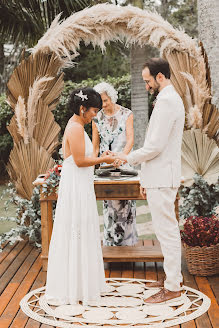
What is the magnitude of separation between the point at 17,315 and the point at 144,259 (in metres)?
1.59

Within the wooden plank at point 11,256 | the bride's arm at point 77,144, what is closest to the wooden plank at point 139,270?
the wooden plank at point 11,256

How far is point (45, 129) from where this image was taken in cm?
688

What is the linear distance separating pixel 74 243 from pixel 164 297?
86 cm

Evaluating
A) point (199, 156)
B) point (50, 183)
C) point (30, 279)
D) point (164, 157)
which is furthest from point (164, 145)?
point (199, 156)

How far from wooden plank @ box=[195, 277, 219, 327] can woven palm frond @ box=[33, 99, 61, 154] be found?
2572mm

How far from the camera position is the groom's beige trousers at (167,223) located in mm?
4477

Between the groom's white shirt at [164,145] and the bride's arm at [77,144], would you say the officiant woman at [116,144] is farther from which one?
the groom's white shirt at [164,145]

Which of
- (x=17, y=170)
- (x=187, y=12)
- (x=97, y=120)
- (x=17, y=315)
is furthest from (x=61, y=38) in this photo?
(x=187, y=12)

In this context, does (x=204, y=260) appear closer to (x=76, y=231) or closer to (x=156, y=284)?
(x=156, y=284)

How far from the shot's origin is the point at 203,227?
213 inches

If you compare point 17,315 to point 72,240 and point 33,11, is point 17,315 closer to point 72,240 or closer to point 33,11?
point 72,240

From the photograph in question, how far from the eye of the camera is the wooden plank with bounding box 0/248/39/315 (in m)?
4.80

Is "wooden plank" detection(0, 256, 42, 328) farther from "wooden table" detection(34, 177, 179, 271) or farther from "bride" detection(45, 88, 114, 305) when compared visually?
"bride" detection(45, 88, 114, 305)

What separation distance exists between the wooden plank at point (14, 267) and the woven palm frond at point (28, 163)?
2.20ft
